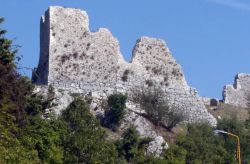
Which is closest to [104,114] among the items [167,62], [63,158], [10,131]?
[167,62]

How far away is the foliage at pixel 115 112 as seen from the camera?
73500mm

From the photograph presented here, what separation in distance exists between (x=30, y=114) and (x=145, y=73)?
25086 mm

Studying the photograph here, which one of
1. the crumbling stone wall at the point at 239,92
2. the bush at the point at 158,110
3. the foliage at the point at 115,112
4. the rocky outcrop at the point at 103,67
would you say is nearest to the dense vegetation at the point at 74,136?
the foliage at the point at 115,112

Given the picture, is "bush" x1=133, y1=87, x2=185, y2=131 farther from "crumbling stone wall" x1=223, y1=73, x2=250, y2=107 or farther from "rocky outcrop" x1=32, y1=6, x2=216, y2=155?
"crumbling stone wall" x1=223, y1=73, x2=250, y2=107

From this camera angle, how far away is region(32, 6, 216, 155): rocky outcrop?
75812 millimetres

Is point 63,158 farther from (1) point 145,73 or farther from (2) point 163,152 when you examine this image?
(1) point 145,73

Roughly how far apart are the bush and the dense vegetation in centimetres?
93

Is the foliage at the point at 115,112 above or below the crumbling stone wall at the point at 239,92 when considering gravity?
below

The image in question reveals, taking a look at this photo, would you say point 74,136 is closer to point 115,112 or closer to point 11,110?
point 115,112

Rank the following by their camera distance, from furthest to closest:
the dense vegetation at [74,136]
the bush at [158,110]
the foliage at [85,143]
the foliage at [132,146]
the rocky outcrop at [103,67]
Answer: the bush at [158,110] < the rocky outcrop at [103,67] < the foliage at [132,146] < the foliage at [85,143] < the dense vegetation at [74,136]

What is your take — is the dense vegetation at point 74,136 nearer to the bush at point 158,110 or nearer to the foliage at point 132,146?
the foliage at point 132,146

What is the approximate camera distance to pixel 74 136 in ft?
199

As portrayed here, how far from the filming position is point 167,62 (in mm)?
80125

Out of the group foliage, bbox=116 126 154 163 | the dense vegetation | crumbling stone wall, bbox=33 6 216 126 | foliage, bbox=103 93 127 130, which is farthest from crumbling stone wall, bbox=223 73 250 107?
foliage, bbox=116 126 154 163
